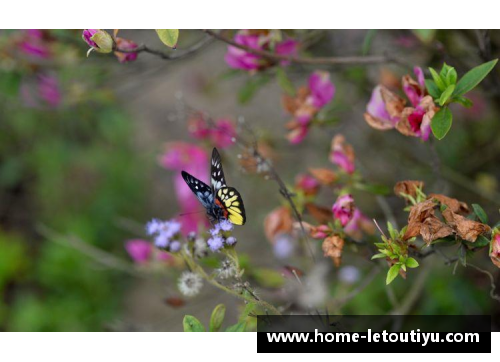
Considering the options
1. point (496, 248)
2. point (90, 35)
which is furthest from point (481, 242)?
point (90, 35)

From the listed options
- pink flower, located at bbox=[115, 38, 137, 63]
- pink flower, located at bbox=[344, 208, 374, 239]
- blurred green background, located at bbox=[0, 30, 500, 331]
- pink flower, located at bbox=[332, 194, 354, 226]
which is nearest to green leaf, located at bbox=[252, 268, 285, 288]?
blurred green background, located at bbox=[0, 30, 500, 331]

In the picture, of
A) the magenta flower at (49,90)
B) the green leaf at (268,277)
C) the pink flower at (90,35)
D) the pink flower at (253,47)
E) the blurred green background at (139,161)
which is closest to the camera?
the pink flower at (90,35)

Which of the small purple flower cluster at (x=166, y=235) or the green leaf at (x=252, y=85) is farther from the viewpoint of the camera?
the green leaf at (x=252, y=85)

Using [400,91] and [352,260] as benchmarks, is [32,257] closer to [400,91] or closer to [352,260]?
[352,260]

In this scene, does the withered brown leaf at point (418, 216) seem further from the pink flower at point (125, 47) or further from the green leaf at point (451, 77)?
the pink flower at point (125, 47)

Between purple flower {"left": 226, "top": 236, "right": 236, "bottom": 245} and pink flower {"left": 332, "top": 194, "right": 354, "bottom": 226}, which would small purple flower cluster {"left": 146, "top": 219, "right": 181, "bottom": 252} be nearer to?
purple flower {"left": 226, "top": 236, "right": 236, "bottom": 245}

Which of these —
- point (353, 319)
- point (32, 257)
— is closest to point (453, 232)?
point (353, 319)

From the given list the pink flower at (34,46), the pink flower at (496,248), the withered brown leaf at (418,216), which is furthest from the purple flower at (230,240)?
the pink flower at (34,46)
